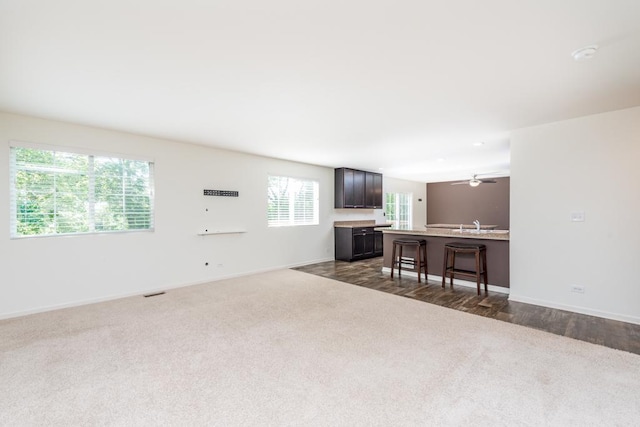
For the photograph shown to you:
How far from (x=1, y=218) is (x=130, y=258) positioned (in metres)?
1.45

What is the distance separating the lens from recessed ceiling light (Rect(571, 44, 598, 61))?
2098 mm

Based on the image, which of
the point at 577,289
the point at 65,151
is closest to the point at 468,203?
→ the point at 577,289

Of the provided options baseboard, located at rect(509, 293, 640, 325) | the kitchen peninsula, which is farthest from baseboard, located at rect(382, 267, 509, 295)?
baseboard, located at rect(509, 293, 640, 325)

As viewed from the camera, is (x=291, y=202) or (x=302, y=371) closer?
(x=302, y=371)

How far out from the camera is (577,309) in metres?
3.62

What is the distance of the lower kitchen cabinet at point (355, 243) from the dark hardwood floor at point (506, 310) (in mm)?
1321

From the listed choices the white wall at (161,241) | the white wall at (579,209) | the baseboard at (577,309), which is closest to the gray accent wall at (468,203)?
the white wall at (579,209)

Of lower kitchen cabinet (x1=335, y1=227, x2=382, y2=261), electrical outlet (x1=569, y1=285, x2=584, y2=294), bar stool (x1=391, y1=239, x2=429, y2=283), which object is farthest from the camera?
lower kitchen cabinet (x1=335, y1=227, x2=382, y2=261)

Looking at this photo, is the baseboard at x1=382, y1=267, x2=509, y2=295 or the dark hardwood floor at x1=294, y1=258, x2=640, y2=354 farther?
the baseboard at x1=382, y1=267, x2=509, y2=295

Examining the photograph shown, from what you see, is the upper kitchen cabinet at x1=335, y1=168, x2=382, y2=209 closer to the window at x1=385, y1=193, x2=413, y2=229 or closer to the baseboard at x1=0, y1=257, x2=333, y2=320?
the window at x1=385, y1=193, x2=413, y2=229

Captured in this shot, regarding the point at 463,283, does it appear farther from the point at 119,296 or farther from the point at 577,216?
the point at 119,296

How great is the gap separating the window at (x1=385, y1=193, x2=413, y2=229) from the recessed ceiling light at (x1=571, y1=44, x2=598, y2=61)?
7.15 m

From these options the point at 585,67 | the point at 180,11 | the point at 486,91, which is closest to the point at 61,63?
the point at 180,11

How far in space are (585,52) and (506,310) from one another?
9.57 feet
